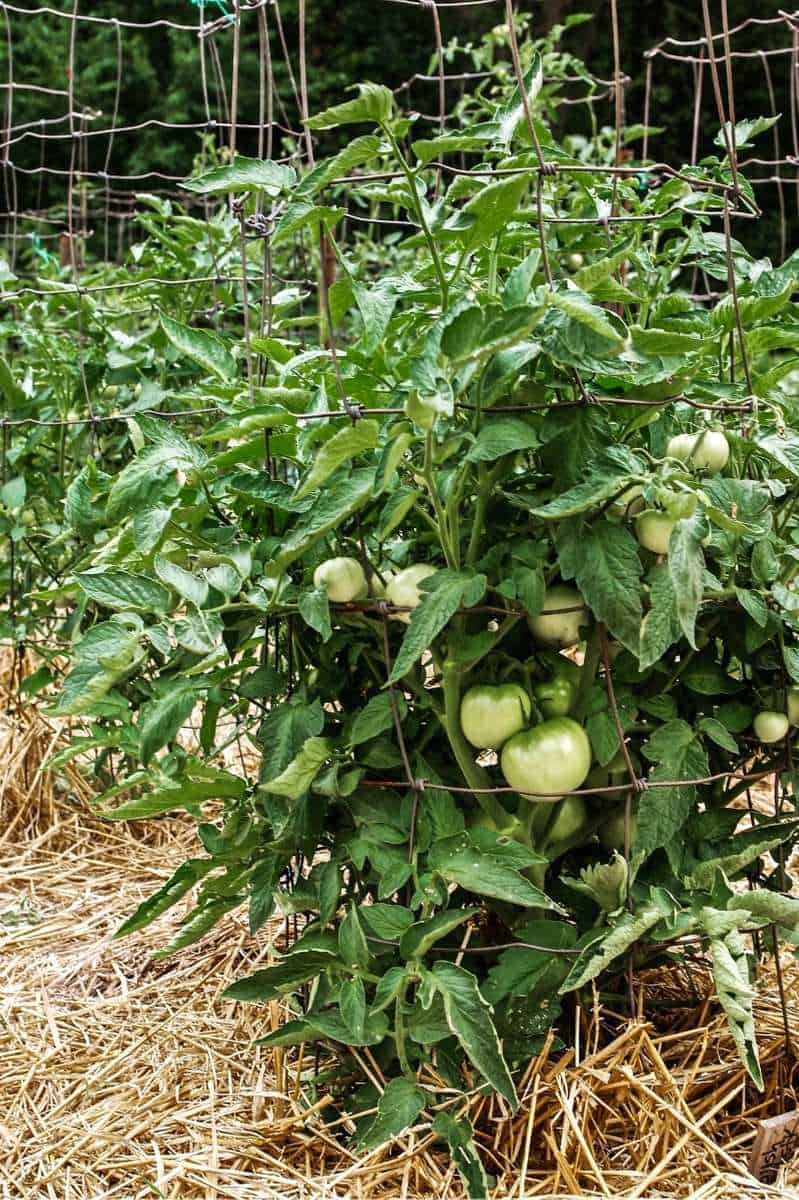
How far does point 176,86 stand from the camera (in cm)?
841

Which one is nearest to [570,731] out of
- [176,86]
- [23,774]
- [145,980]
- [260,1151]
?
[260,1151]

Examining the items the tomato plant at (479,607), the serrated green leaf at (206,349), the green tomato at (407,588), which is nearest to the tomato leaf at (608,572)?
the tomato plant at (479,607)

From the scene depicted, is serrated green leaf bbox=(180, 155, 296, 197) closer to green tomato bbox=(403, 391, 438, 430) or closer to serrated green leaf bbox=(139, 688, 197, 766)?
green tomato bbox=(403, 391, 438, 430)

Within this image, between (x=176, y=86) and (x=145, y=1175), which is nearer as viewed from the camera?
(x=145, y=1175)

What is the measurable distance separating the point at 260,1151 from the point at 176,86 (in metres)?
8.35

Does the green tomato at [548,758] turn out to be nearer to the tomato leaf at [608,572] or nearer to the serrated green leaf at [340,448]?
the tomato leaf at [608,572]

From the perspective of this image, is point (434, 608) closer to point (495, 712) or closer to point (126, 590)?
point (495, 712)

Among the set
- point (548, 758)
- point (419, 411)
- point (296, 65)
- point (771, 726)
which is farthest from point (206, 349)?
point (296, 65)

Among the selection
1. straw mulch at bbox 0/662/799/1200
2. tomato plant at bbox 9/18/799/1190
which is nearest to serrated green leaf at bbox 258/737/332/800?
tomato plant at bbox 9/18/799/1190

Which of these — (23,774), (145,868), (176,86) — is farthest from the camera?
(176,86)

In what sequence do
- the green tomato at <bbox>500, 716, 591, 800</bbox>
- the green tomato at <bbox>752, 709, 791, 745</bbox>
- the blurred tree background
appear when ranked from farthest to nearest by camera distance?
the blurred tree background → the green tomato at <bbox>752, 709, 791, 745</bbox> → the green tomato at <bbox>500, 716, 591, 800</bbox>

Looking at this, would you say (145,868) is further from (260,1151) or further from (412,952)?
(412,952)

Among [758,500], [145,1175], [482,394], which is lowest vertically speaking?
[145,1175]

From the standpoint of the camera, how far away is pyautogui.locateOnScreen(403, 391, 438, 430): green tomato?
0.87 meters
